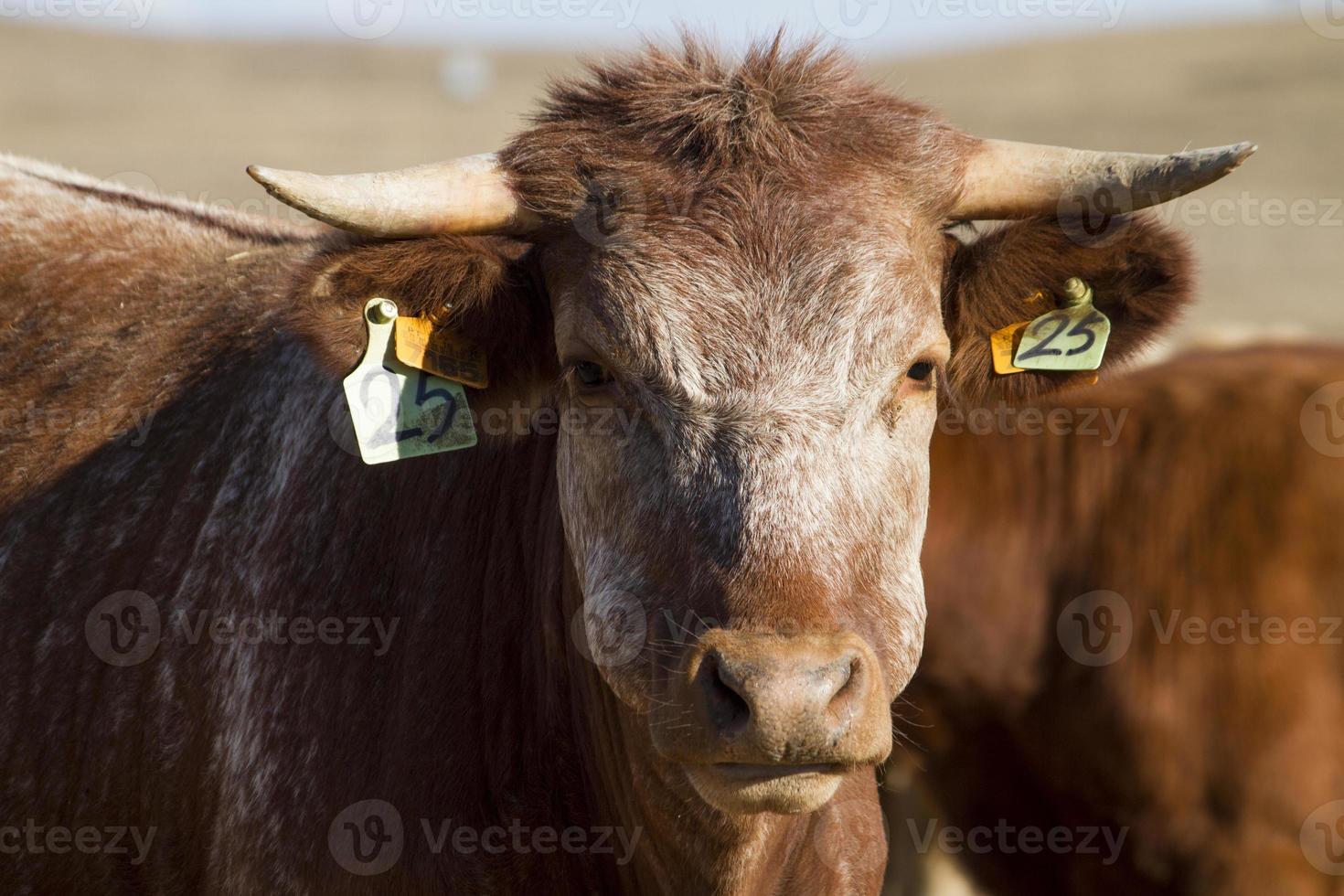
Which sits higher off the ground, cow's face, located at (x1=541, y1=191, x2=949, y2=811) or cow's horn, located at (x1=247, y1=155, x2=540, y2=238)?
cow's horn, located at (x1=247, y1=155, x2=540, y2=238)

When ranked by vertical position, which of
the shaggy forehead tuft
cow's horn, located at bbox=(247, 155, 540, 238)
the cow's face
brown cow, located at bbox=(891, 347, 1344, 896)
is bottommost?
brown cow, located at bbox=(891, 347, 1344, 896)

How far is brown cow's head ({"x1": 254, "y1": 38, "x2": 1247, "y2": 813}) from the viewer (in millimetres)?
2859

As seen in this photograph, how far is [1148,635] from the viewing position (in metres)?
5.76

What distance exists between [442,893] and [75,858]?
1.26 m

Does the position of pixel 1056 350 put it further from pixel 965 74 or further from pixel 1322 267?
pixel 965 74

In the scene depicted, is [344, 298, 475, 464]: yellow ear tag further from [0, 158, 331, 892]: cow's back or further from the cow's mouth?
the cow's mouth

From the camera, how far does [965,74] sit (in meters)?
44.5

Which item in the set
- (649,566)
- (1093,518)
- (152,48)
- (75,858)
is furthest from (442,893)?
(152,48)

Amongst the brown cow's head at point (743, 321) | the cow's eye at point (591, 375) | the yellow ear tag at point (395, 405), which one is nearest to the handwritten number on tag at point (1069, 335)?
the brown cow's head at point (743, 321)

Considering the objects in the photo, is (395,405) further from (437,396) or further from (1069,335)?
(1069,335)

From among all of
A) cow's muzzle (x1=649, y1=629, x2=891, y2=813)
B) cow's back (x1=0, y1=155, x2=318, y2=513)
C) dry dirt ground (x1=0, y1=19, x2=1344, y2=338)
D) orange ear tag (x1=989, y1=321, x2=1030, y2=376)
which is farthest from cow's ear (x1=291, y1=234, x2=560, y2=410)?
dry dirt ground (x1=0, y1=19, x2=1344, y2=338)

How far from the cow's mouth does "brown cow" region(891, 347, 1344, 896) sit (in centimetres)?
324

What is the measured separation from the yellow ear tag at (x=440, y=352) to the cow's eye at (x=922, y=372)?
1064 mm

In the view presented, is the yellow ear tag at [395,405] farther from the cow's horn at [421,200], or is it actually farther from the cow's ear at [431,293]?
the cow's horn at [421,200]
